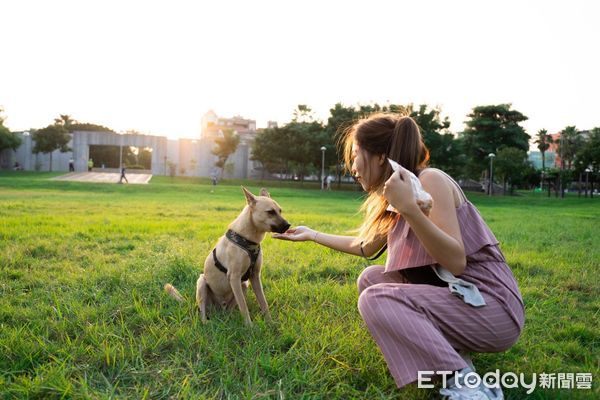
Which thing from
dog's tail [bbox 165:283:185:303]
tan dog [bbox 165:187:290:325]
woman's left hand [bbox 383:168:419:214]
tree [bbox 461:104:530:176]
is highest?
tree [bbox 461:104:530:176]

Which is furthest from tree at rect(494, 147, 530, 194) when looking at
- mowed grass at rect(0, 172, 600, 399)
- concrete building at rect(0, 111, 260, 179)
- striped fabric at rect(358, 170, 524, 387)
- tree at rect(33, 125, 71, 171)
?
tree at rect(33, 125, 71, 171)

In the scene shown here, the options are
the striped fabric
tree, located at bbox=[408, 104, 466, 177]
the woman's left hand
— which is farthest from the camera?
tree, located at bbox=[408, 104, 466, 177]

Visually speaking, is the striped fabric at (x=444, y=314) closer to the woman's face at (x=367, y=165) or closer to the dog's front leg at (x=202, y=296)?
the woman's face at (x=367, y=165)

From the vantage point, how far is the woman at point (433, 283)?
85.0 inches

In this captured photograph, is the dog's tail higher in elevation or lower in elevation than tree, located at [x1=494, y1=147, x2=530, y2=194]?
lower

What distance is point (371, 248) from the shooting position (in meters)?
3.21

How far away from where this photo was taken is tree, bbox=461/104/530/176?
4562 centimetres

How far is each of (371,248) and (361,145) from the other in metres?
0.91

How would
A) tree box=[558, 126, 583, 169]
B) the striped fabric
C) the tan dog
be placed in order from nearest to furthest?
the striped fabric, the tan dog, tree box=[558, 126, 583, 169]

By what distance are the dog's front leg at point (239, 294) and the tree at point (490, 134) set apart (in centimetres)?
4622

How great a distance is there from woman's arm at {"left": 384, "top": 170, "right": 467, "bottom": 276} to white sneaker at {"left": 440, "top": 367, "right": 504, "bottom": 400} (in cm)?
53

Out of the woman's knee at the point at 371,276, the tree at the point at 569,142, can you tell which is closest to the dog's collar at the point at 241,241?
the woman's knee at the point at 371,276

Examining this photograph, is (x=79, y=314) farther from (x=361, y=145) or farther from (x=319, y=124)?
(x=319, y=124)

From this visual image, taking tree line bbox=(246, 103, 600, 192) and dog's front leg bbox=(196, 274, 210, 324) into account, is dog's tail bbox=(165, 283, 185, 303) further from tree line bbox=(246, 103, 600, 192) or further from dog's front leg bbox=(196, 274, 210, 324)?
tree line bbox=(246, 103, 600, 192)
